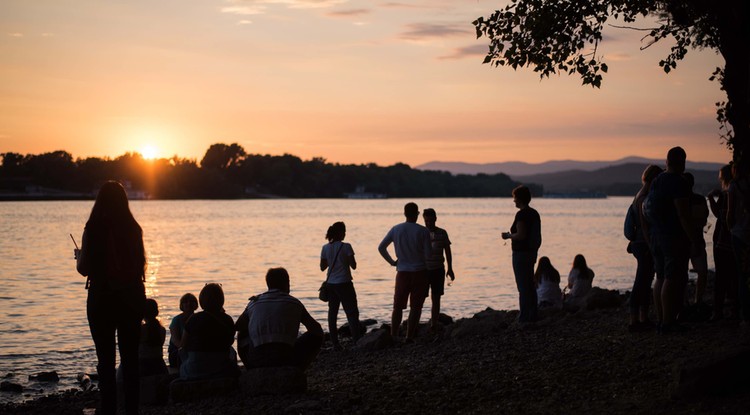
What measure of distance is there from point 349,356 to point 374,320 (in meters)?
7.38

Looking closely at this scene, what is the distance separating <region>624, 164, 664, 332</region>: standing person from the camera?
34.9 feet

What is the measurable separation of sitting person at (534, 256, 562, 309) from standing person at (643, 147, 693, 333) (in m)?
6.03

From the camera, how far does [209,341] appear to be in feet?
29.1

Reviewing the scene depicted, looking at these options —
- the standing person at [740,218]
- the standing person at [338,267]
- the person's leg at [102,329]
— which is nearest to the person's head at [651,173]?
the standing person at [740,218]

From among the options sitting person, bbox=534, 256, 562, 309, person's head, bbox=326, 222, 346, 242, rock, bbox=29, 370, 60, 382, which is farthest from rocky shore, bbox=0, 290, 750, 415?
sitting person, bbox=534, 256, 562, 309

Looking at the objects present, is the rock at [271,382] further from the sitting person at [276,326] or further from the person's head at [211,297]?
the person's head at [211,297]

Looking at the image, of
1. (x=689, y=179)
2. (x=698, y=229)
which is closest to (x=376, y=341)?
(x=698, y=229)

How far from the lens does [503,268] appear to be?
3750 cm

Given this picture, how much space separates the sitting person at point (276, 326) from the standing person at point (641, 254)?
4132 mm

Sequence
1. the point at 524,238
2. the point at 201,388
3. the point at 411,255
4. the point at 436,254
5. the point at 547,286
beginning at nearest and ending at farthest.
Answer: the point at 201,388
the point at 524,238
the point at 411,255
the point at 436,254
the point at 547,286

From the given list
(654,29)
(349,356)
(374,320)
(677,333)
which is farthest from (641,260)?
(374,320)

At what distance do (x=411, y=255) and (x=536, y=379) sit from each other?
4.17m

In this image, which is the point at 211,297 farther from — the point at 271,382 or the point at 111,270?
the point at 111,270

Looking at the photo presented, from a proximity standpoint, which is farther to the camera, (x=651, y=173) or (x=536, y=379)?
(x=651, y=173)
